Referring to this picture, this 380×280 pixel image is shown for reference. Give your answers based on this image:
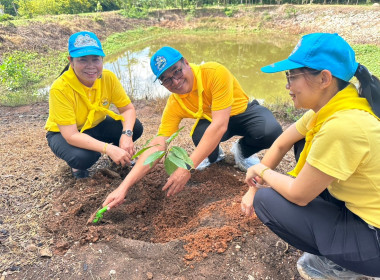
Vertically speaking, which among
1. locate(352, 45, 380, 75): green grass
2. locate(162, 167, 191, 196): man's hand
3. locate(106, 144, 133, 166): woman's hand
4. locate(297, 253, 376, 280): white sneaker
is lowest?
locate(352, 45, 380, 75): green grass

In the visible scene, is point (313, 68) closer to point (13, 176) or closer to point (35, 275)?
point (35, 275)

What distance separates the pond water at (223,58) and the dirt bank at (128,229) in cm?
351

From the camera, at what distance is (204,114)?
225 cm

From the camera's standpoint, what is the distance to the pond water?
7.13 m

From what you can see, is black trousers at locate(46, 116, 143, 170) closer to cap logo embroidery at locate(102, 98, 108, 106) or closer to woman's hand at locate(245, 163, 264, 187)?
cap logo embroidery at locate(102, 98, 108, 106)

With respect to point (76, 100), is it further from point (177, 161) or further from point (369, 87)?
point (369, 87)

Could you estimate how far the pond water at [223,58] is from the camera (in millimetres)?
7129

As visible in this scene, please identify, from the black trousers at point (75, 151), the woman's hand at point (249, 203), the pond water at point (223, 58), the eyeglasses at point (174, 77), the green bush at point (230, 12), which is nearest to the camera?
the woman's hand at point (249, 203)

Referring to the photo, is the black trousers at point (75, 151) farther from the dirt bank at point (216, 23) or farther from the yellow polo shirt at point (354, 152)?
the dirt bank at point (216, 23)

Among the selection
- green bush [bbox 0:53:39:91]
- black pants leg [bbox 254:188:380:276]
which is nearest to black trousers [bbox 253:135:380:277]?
black pants leg [bbox 254:188:380:276]

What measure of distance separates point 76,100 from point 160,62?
0.83 m

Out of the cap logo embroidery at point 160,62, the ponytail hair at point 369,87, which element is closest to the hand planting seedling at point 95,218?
the cap logo embroidery at point 160,62

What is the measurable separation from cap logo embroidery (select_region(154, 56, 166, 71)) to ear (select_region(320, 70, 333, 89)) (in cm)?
101

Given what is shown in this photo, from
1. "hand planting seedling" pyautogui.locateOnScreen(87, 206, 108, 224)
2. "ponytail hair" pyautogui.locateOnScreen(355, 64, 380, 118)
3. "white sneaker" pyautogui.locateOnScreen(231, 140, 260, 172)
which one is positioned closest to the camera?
"ponytail hair" pyautogui.locateOnScreen(355, 64, 380, 118)
